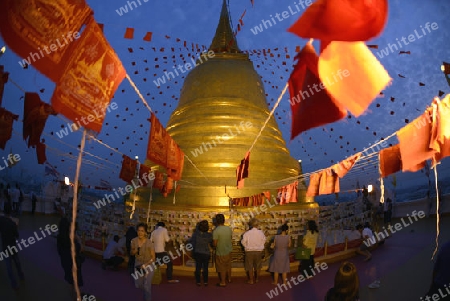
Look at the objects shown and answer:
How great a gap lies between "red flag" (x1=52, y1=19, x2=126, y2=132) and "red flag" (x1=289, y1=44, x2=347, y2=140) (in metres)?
2.12

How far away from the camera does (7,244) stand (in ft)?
19.3

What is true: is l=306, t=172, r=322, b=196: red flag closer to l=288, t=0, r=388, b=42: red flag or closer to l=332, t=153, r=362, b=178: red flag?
l=332, t=153, r=362, b=178: red flag

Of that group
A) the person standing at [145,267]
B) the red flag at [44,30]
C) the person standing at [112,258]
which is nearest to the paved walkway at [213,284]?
the person standing at [112,258]

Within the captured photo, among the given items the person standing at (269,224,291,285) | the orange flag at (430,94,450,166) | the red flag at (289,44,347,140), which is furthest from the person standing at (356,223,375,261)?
the red flag at (289,44,347,140)

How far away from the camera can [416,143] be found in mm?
4891

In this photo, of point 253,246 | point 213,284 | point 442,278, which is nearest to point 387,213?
point 253,246

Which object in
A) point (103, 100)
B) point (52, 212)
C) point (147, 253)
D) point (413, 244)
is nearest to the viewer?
point (103, 100)

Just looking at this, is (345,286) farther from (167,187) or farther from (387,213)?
(387,213)

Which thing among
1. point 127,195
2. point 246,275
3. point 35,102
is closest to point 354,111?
point 35,102

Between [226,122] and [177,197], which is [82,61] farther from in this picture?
[226,122]

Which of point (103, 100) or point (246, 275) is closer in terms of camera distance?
point (103, 100)

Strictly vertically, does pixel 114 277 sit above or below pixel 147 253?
below

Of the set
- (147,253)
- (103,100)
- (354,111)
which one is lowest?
(147,253)

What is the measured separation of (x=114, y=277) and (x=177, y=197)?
3831 mm
